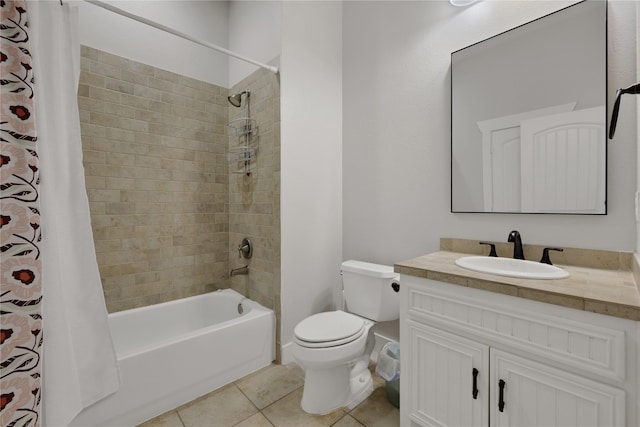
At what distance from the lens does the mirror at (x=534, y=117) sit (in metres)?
1.32

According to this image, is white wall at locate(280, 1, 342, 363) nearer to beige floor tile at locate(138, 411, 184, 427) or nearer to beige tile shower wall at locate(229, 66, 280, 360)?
beige tile shower wall at locate(229, 66, 280, 360)

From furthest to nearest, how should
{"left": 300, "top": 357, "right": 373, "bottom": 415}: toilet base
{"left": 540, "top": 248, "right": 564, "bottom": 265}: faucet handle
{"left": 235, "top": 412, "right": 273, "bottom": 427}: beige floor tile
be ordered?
{"left": 300, "top": 357, "right": 373, "bottom": 415}: toilet base < {"left": 235, "top": 412, "right": 273, "bottom": 427}: beige floor tile < {"left": 540, "top": 248, "right": 564, "bottom": 265}: faucet handle

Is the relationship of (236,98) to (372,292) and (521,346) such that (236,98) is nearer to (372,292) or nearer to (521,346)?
(372,292)

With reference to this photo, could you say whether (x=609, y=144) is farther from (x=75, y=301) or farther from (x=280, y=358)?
(x=75, y=301)

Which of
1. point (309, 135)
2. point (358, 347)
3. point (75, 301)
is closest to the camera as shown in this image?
point (75, 301)

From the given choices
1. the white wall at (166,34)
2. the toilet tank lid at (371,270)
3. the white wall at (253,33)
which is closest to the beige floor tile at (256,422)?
the toilet tank lid at (371,270)

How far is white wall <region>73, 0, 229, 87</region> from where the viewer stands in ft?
6.70

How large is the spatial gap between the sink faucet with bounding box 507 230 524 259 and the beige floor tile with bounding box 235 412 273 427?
151 centimetres

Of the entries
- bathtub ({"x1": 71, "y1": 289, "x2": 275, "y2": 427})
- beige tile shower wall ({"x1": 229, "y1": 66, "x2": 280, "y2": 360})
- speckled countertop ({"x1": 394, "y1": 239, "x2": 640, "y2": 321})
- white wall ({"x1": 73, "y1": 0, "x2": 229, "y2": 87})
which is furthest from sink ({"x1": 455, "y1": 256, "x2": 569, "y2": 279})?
white wall ({"x1": 73, "y1": 0, "x2": 229, "y2": 87})

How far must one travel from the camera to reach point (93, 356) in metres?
1.24

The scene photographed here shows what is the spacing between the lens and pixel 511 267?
140 cm

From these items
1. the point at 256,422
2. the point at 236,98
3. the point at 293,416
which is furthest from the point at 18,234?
the point at 236,98

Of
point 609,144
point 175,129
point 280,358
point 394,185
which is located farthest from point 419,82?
point 280,358

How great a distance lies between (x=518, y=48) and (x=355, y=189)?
4.21 feet
